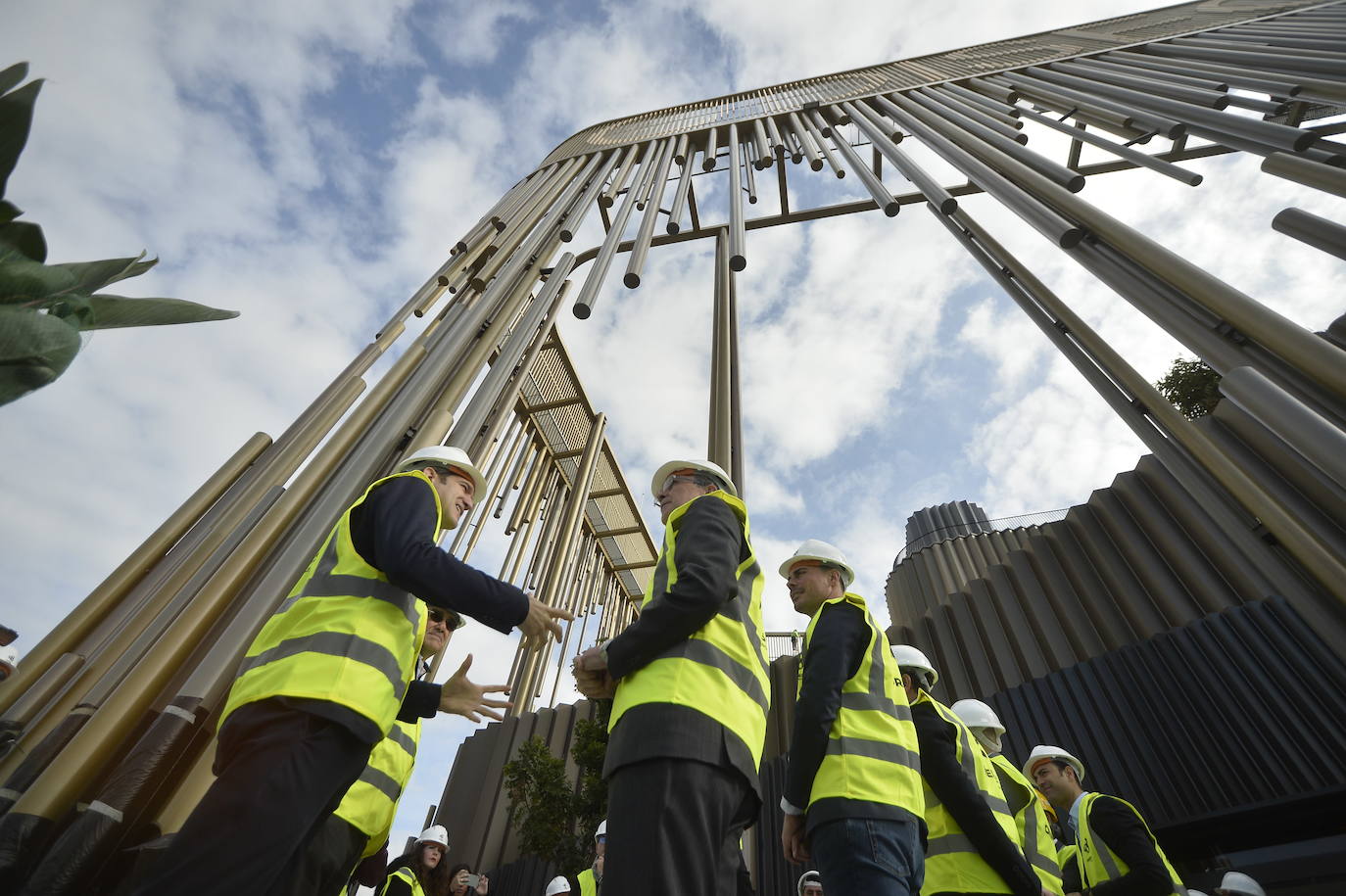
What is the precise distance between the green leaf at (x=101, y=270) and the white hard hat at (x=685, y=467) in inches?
69.8

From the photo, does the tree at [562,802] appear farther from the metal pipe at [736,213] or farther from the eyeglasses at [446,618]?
the metal pipe at [736,213]

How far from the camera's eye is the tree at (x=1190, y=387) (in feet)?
48.2

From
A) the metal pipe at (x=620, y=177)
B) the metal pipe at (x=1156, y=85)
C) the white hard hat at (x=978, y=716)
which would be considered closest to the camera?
the metal pipe at (x=1156, y=85)

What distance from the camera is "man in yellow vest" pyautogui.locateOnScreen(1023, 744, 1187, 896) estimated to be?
9.39 ft

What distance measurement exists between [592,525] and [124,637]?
47.0ft

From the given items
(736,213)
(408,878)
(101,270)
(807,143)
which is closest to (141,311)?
(101,270)

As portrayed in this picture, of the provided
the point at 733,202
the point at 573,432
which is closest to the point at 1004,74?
the point at 733,202

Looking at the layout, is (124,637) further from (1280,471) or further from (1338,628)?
(1338,628)

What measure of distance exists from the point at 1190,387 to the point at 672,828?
61.7 ft

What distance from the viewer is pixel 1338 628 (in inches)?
182

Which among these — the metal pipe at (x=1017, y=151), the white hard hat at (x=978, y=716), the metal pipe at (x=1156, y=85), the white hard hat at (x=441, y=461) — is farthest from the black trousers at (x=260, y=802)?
the metal pipe at (x=1156, y=85)

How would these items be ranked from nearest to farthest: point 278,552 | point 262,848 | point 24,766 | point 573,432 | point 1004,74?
1. point 262,848
2. point 24,766
3. point 278,552
4. point 1004,74
5. point 573,432

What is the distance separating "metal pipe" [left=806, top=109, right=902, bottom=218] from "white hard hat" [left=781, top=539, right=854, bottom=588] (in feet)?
7.61

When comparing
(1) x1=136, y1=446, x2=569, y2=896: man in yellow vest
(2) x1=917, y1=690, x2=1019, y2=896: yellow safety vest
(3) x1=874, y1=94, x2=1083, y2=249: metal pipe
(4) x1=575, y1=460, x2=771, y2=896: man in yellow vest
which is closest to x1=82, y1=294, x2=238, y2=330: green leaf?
(1) x1=136, y1=446, x2=569, y2=896: man in yellow vest
